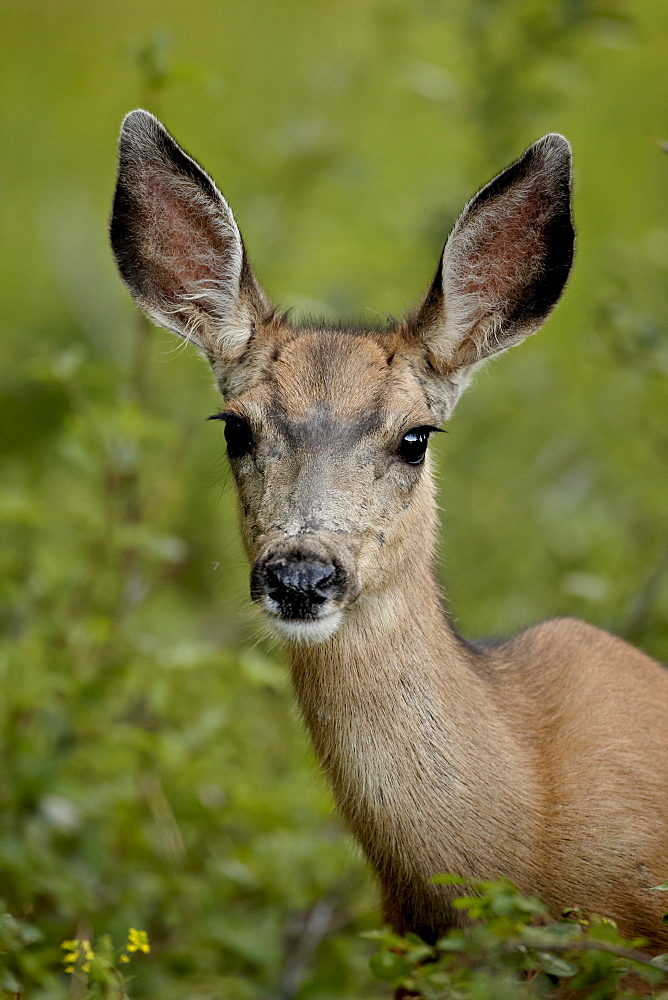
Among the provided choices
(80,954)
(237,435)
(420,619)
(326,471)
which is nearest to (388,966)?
(80,954)

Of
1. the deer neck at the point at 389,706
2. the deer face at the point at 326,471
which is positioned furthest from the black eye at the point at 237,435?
the deer neck at the point at 389,706

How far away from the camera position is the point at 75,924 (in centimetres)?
598

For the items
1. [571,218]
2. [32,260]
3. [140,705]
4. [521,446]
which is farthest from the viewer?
[32,260]

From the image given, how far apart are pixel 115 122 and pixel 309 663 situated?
1116 centimetres

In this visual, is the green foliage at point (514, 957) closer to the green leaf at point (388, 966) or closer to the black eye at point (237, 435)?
the green leaf at point (388, 966)

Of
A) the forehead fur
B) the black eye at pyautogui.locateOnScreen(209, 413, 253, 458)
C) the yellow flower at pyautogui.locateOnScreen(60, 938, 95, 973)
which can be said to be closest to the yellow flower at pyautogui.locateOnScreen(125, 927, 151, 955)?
the yellow flower at pyautogui.locateOnScreen(60, 938, 95, 973)

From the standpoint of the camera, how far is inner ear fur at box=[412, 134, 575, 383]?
5375mm

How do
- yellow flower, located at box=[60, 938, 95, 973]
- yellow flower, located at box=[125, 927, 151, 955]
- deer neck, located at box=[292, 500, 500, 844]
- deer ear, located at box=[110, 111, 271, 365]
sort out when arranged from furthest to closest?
1. deer ear, located at box=[110, 111, 271, 365]
2. deer neck, located at box=[292, 500, 500, 844]
3. yellow flower, located at box=[125, 927, 151, 955]
4. yellow flower, located at box=[60, 938, 95, 973]

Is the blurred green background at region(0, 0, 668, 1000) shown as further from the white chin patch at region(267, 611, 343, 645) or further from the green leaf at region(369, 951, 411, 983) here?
the green leaf at region(369, 951, 411, 983)

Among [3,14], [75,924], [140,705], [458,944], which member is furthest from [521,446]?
[3,14]

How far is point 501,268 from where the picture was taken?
5.67 m

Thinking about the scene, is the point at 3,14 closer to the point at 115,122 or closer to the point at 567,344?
the point at 115,122

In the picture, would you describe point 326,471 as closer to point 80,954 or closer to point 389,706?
point 389,706

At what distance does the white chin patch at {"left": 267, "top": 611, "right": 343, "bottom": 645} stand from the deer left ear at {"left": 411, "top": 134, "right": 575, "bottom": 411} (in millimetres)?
1397
